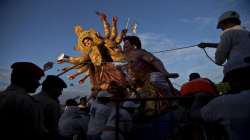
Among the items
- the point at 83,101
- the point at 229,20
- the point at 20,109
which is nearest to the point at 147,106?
the point at 229,20

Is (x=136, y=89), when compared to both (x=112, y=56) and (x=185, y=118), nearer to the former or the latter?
(x=185, y=118)

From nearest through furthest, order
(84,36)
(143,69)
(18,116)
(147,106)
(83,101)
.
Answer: (18,116)
(147,106)
(143,69)
(83,101)
(84,36)

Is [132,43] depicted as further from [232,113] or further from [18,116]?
[232,113]

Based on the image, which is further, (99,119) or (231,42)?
(99,119)

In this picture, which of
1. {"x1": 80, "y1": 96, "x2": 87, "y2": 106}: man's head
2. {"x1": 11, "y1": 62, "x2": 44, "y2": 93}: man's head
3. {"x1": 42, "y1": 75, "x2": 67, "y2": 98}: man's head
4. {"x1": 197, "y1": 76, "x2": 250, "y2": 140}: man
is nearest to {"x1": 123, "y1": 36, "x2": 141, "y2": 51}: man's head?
{"x1": 42, "y1": 75, "x2": 67, "y2": 98}: man's head

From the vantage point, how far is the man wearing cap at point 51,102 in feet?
13.6

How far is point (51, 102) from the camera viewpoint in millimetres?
4352

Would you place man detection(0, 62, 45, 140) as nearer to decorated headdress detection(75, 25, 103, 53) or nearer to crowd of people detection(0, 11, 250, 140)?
crowd of people detection(0, 11, 250, 140)

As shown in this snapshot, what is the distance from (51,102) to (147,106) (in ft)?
5.72

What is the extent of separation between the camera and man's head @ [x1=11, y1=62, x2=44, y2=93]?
3230 mm

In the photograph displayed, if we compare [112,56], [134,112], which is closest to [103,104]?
[134,112]

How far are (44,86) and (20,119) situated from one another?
6.29ft

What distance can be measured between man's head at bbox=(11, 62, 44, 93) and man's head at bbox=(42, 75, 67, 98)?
4.65 feet

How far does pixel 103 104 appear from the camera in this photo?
194 inches
